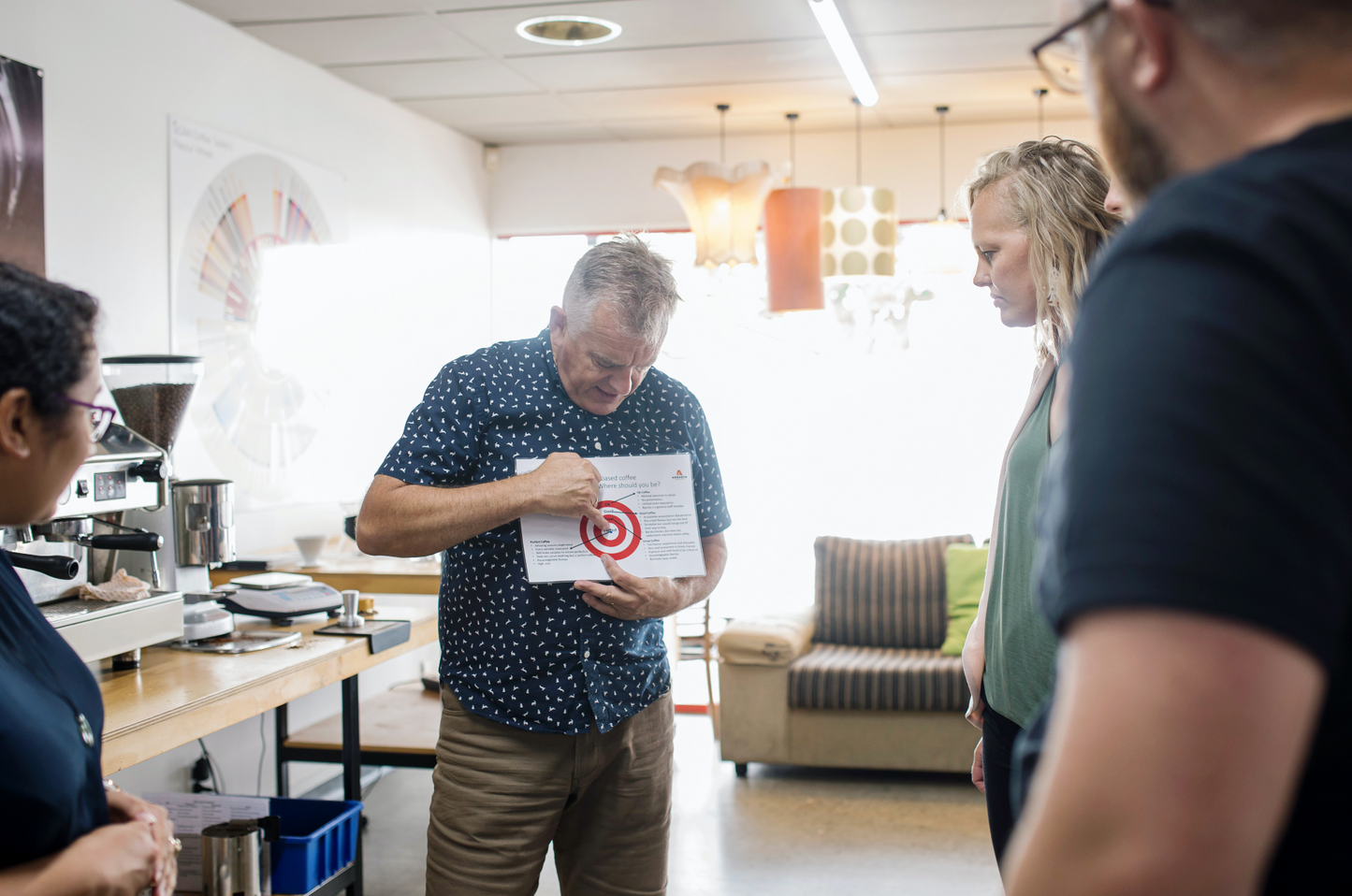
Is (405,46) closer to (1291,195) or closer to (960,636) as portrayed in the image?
(960,636)

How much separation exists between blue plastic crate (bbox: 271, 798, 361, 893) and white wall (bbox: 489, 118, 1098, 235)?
3.72 metres

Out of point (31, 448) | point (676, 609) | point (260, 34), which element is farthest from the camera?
point (260, 34)

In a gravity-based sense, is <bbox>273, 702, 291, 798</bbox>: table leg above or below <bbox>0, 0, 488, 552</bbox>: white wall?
below

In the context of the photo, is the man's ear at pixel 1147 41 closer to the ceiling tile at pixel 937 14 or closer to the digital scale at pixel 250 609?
the digital scale at pixel 250 609

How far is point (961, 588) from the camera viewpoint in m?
4.71

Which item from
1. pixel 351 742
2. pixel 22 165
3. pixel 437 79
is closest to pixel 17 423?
pixel 351 742

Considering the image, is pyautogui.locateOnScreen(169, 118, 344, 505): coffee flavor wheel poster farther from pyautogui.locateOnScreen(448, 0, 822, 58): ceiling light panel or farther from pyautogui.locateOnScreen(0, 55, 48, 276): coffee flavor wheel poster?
pyautogui.locateOnScreen(448, 0, 822, 58): ceiling light panel

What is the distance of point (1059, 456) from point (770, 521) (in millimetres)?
5140

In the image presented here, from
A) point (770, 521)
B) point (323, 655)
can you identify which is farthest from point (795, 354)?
point (323, 655)

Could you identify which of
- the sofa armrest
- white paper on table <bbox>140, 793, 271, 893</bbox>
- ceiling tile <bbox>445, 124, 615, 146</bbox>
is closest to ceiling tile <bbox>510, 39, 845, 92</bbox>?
ceiling tile <bbox>445, 124, 615, 146</bbox>

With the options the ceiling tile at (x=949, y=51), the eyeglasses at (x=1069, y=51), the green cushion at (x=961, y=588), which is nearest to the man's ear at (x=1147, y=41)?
the eyeglasses at (x=1069, y=51)

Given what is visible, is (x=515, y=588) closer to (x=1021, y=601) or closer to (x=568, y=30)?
(x=1021, y=601)

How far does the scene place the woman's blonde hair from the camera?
1.44 meters

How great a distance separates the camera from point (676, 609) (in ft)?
6.12
